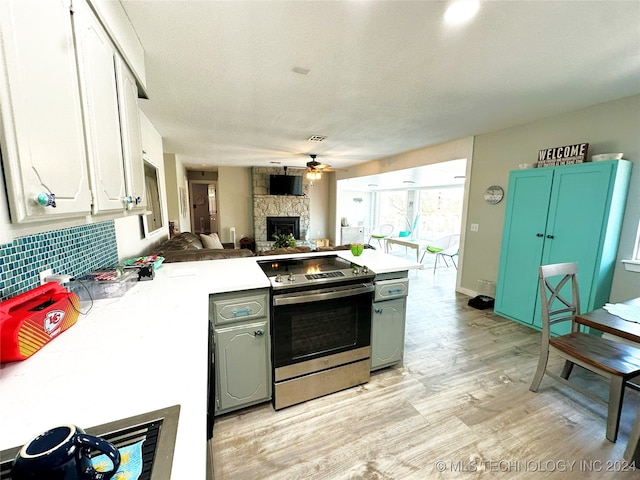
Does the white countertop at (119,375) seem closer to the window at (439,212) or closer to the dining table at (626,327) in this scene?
the dining table at (626,327)

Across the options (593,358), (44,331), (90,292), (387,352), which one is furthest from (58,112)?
(593,358)

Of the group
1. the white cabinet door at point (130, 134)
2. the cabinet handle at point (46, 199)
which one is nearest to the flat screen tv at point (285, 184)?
the white cabinet door at point (130, 134)

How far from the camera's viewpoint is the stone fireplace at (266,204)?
727 centimetres

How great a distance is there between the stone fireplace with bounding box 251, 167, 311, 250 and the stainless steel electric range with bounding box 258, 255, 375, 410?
18.2 feet

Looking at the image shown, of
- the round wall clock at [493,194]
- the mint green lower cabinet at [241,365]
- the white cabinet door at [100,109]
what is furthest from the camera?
the round wall clock at [493,194]

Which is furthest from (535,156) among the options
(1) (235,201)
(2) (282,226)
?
(1) (235,201)

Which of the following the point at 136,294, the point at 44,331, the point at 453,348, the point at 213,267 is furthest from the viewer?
the point at 453,348

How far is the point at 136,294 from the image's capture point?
4.67 feet

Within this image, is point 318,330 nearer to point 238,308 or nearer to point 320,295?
point 320,295

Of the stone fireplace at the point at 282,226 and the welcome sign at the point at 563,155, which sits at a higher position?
the welcome sign at the point at 563,155

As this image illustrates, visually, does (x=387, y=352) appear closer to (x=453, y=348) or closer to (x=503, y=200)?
(x=453, y=348)

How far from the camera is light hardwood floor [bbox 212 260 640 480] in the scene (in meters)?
1.40

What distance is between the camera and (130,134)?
1359 mm

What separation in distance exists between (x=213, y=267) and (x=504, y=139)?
3822mm
